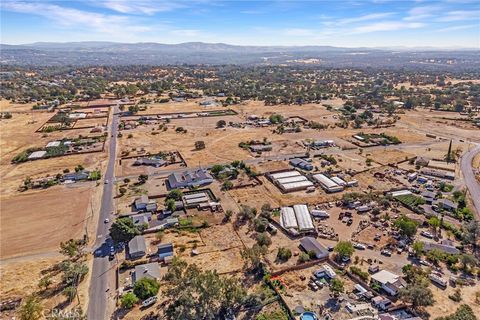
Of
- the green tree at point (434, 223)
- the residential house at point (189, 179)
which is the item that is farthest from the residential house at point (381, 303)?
the residential house at point (189, 179)

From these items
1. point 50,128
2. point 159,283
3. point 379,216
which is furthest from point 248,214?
Result: point 50,128

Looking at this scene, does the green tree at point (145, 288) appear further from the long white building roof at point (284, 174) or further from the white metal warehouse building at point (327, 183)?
the white metal warehouse building at point (327, 183)

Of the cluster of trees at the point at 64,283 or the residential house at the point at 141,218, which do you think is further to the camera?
the residential house at the point at 141,218

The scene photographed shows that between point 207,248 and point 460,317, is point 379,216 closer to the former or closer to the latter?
point 460,317

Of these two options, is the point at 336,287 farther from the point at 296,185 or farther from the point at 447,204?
the point at 447,204

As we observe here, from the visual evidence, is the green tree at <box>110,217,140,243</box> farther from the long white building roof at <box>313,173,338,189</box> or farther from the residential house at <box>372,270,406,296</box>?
the long white building roof at <box>313,173,338,189</box>
